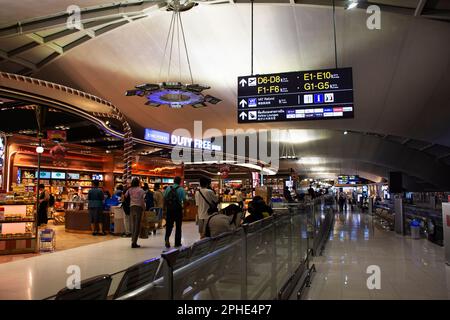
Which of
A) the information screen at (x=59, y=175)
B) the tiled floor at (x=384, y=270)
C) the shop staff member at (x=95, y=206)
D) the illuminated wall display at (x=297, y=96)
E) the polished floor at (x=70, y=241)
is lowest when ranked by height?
the tiled floor at (x=384, y=270)

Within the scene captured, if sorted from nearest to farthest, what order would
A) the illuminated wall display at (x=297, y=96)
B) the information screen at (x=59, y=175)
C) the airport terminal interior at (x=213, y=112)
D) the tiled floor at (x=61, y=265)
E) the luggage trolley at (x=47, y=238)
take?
the airport terminal interior at (x=213, y=112) → the tiled floor at (x=61, y=265) → the illuminated wall display at (x=297, y=96) → the luggage trolley at (x=47, y=238) → the information screen at (x=59, y=175)

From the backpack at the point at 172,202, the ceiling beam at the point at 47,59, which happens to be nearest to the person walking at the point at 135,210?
the backpack at the point at 172,202

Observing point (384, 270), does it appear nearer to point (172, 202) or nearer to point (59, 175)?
point (172, 202)

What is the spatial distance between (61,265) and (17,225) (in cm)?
200

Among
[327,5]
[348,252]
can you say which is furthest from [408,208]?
[327,5]

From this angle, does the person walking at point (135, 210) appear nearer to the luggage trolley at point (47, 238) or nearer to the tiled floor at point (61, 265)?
the tiled floor at point (61, 265)

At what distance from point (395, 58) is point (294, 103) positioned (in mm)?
3873

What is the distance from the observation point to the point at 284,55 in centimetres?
950

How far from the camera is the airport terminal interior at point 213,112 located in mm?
4139

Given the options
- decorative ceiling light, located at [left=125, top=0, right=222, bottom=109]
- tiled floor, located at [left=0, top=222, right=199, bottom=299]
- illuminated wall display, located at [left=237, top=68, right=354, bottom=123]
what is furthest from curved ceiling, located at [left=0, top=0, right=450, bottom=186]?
tiled floor, located at [left=0, top=222, right=199, bottom=299]

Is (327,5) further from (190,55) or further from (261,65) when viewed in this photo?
(190,55)

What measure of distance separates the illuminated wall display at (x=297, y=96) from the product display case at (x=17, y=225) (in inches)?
192

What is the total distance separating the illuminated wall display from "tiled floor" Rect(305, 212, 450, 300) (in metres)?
2.86

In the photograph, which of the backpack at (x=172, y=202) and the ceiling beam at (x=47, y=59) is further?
the ceiling beam at (x=47, y=59)
